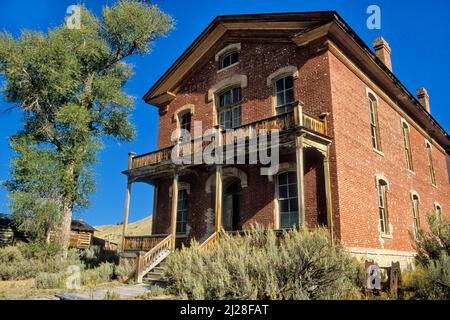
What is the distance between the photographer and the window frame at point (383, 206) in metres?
14.0

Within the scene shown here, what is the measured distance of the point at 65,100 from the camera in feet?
63.5

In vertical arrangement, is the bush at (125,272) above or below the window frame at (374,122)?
below

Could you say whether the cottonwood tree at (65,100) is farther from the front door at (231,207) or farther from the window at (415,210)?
the window at (415,210)

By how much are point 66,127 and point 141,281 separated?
10.5m

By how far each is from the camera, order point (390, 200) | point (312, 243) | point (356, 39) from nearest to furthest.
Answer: point (312, 243), point (356, 39), point (390, 200)

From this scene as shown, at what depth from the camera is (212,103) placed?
16.7 metres

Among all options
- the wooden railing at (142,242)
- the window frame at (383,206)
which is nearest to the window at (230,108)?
the wooden railing at (142,242)

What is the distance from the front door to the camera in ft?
49.2

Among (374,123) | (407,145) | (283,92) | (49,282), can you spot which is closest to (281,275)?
(49,282)

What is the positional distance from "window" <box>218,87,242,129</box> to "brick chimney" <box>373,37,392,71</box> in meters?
9.30

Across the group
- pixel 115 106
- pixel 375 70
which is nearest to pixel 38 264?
pixel 115 106

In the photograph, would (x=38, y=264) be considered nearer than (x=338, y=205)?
No

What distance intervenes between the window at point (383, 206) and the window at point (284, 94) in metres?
4.92
